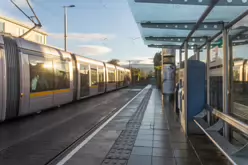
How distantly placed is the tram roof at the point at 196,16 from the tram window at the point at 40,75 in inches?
192

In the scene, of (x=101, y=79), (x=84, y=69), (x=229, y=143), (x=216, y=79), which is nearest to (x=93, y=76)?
(x=84, y=69)

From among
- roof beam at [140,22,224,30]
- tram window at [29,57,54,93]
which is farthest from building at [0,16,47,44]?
roof beam at [140,22,224,30]

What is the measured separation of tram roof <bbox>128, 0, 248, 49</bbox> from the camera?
4.85 metres

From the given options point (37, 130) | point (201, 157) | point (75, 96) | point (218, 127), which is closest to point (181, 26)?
point (218, 127)

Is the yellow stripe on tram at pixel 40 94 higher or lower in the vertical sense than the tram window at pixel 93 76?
lower

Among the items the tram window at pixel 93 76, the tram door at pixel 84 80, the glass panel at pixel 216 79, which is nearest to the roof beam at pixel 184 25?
the glass panel at pixel 216 79

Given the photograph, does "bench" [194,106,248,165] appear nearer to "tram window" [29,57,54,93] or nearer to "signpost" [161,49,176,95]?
"tram window" [29,57,54,93]

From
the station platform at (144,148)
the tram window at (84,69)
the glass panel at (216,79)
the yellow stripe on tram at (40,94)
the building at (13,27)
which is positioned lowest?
the station platform at (144,148)

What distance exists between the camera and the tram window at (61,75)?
45.1 feet

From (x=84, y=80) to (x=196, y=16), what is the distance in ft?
43.1

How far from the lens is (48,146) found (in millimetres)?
6625

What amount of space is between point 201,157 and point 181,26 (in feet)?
11.4

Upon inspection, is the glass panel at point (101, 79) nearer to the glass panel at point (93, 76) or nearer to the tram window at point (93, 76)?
the glass panel at point (93, 76)

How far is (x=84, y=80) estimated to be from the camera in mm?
19016
